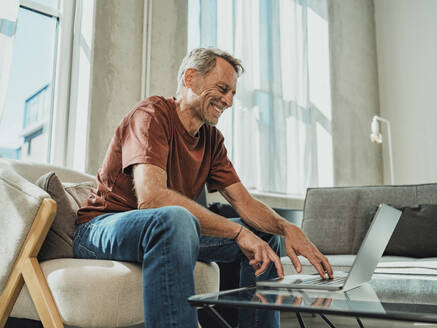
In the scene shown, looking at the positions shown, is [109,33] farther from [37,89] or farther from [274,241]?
[274,241]

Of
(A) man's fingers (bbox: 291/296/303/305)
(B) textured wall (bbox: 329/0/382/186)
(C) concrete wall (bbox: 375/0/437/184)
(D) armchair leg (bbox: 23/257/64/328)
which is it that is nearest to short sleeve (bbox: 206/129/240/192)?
(D) armchair leg (bbox: 23/257/64/328)

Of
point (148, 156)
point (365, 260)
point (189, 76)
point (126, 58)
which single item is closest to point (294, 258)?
point (365, 260)

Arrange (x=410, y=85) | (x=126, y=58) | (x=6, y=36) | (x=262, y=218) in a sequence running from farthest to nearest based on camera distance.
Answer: (x=410, y=85) < (x=126, y=58) < (x=6, y=36) < (x=262, y=218)

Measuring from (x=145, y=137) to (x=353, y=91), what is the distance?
4073mm

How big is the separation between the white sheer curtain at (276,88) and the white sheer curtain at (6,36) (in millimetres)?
1349

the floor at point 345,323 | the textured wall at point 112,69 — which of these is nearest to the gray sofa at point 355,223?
the floor at point 345,323

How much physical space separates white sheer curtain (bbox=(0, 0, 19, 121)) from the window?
Answer: 341 millimetres

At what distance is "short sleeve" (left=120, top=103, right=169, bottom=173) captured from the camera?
1408mm

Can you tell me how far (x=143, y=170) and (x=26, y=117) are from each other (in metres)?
1.66

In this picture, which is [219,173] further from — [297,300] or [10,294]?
[297,300]

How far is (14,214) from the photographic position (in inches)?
54.7

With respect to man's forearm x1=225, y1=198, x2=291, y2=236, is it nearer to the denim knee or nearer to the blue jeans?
the blue jeans

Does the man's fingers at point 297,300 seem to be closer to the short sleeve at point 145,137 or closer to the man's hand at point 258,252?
the man's hand at point 258,252

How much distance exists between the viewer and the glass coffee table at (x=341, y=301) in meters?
0.71
